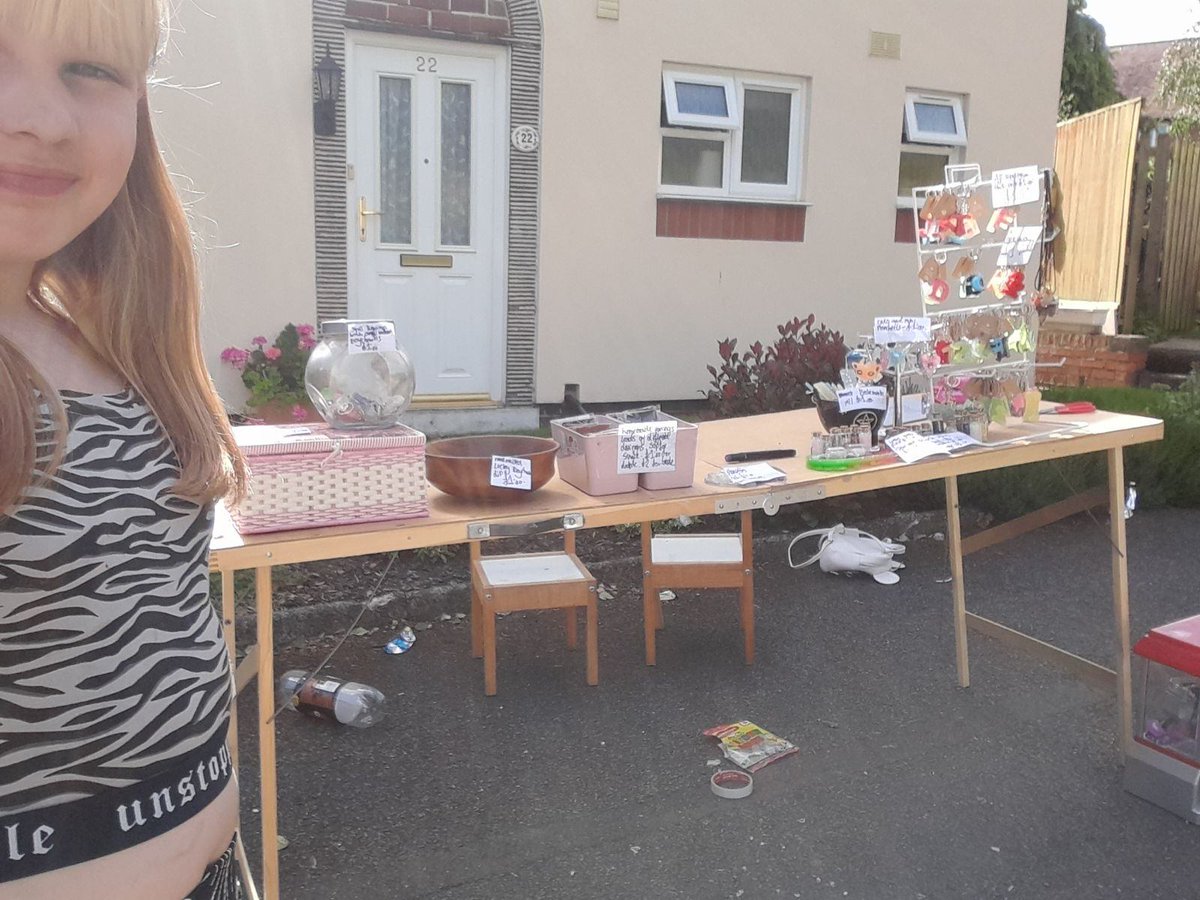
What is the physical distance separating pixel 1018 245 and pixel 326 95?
4225mm

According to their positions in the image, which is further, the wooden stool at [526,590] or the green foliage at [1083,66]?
the green foliage at [1083,66]

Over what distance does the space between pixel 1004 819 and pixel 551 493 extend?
63.1 inches

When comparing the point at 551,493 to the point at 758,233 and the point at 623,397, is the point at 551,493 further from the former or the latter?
the point at 758,233

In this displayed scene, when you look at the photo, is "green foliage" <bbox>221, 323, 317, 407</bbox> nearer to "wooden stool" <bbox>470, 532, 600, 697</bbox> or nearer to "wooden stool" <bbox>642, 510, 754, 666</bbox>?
"wooden stool" <bbox>470, 532, 600, 697</bbox>

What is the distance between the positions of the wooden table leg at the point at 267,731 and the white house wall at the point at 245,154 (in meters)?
4.10

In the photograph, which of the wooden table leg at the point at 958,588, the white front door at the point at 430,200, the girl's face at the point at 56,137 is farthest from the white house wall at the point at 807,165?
the girl's face at the point at 56,137

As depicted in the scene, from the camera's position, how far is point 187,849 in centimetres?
A: 98

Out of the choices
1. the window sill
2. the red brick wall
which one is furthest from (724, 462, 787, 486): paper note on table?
the window sill

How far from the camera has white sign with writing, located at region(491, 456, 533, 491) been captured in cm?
212

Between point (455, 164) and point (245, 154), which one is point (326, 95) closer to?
point (245, 154)

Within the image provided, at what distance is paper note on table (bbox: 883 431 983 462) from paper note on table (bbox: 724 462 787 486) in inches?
16.5

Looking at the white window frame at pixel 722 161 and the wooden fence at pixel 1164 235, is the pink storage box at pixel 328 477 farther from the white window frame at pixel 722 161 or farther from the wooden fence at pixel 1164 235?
the wooden fence at pixel 1164 235

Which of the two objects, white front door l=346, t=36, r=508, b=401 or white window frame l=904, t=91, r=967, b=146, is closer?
white front door l=346, t=36, r=508, b=401

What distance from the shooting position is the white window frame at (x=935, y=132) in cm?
752
